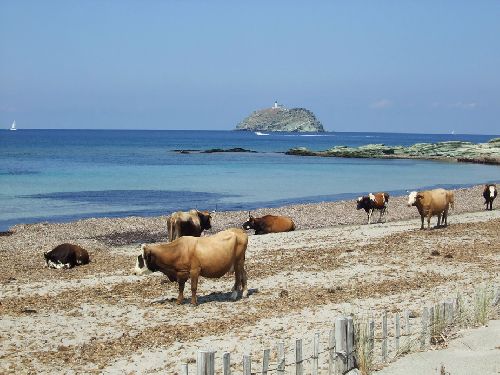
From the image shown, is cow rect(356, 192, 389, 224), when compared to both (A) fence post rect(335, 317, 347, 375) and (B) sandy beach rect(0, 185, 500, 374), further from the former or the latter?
(A) fence post rect(335, 317, 347, 375)

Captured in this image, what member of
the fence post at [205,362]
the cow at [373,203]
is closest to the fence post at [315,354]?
the fence post at [205,362]

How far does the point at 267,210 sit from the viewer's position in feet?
127

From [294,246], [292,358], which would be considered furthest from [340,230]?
[292,358]

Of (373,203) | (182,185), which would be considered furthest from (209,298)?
(182,185)

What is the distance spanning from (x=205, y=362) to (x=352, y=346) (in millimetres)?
2363

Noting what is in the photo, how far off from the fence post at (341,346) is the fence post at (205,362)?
6.51 ft

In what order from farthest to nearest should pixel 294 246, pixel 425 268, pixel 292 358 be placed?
pixel 294 246 < pixel 425 268 < pixel 292 358

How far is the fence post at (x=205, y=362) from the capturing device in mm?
7398

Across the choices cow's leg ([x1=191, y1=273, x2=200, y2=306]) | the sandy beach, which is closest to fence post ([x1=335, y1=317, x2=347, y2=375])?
the sandy beach

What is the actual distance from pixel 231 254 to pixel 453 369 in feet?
21.7

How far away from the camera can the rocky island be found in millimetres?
100125

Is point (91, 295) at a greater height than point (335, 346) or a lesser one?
lesser

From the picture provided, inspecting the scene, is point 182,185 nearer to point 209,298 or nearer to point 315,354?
point 209,298

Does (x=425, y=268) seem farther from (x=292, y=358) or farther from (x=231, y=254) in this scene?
(x=292, y=358)
